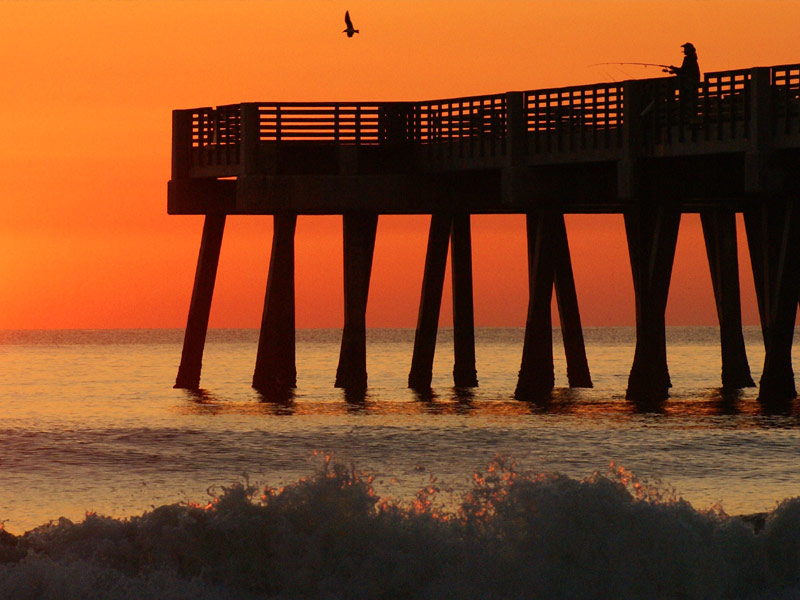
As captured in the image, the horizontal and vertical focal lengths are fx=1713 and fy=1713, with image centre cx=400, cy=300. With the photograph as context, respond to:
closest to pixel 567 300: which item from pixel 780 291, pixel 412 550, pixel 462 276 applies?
pixel 462 276

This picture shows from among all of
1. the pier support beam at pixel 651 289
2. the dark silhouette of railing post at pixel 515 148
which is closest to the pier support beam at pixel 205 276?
the dark silhouette of railing post at pixel 515 148

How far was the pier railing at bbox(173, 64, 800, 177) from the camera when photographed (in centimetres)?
3139

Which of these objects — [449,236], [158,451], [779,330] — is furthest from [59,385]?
[779,330]

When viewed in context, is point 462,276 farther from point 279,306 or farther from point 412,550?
point 412,550

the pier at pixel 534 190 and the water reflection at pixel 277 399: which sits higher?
the pier at pixel 534 190

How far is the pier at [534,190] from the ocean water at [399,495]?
1.54 meters

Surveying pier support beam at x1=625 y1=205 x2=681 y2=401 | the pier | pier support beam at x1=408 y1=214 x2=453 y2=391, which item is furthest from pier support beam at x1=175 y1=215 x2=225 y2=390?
pier support beam at x1=625 y1=205 x2=681 y2=401

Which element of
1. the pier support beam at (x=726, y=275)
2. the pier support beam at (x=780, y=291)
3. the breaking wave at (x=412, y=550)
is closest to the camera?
the breaking wave at (x=412, y=550)

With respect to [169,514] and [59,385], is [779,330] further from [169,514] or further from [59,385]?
[59,385]

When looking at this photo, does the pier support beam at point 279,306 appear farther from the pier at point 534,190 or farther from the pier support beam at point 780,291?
the pier support beam at point 780,291

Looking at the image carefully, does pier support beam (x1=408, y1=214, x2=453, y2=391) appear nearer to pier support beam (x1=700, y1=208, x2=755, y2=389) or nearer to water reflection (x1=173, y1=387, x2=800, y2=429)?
water reflection (x1=173, y1=387, x2=800, y2=429)

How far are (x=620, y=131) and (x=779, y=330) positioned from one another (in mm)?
5005

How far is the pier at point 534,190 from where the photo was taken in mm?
32250

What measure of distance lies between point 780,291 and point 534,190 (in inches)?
237
